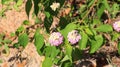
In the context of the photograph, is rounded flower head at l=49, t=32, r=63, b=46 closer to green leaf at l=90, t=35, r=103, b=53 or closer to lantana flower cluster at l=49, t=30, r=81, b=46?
lantana flower cluster at l=49, t=30, r=81, b=46

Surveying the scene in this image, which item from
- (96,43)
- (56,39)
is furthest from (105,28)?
(56,39)

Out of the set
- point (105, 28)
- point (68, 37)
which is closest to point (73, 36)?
point (68, 37)

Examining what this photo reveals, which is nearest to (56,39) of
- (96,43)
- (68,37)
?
(68,37)

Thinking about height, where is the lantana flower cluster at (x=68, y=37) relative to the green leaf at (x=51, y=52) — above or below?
above

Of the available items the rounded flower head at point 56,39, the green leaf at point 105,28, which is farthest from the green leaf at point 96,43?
the rounded flower head at point 56,39

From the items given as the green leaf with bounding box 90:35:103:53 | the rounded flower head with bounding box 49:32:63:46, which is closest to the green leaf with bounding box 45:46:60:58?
the rounded flower head with bounding box 49:32:63:46

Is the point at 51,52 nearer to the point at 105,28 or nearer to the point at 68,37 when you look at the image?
the point at 68,37

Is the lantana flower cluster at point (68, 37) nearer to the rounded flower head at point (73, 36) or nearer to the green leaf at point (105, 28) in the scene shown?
the rounded flower head at point (73, 36)

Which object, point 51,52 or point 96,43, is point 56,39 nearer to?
point 51,52

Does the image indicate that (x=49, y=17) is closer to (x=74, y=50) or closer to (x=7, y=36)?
(x=74, y=50)

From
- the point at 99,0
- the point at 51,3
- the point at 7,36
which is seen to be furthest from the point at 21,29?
the point at 7,36

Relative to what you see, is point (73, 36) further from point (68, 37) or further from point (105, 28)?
point (105, 28)
